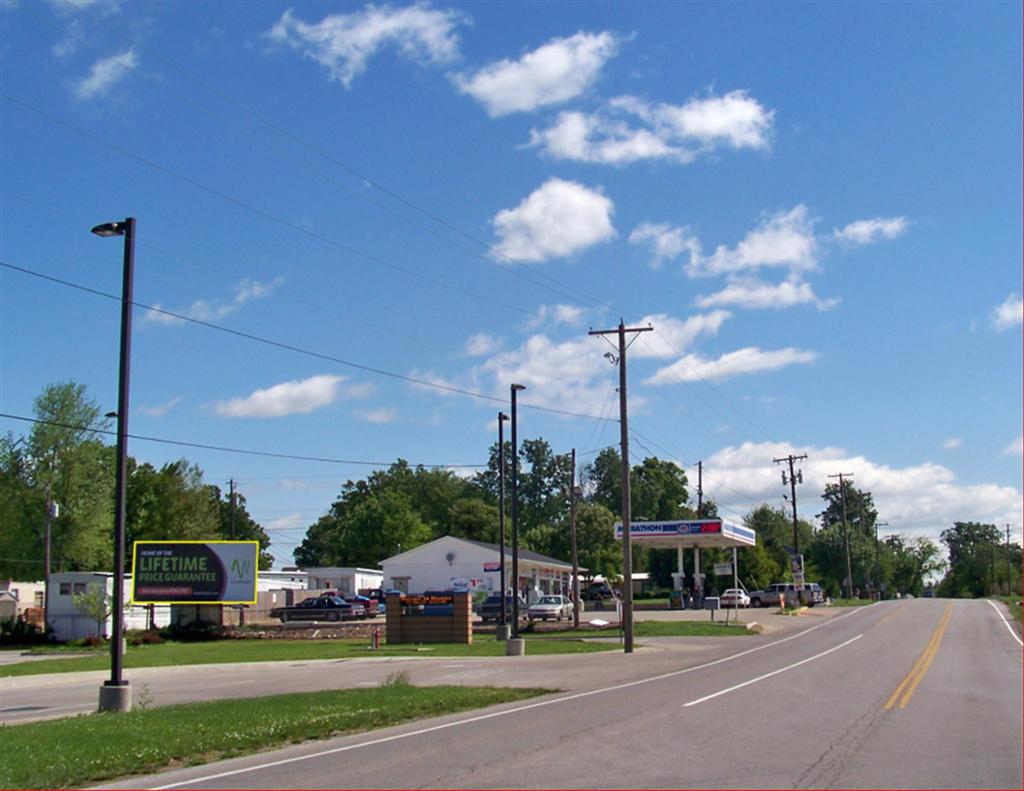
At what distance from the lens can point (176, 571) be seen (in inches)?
1976

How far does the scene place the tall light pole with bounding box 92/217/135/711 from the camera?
19.2m

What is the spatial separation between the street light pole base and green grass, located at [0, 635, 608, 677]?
47.2 feet

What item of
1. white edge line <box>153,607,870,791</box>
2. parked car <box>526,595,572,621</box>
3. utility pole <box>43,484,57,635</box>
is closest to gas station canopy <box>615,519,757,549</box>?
parked car <box>526,595,572,621</box>

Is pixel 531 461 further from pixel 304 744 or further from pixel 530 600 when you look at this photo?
pixel 304 744

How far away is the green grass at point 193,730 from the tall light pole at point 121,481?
0.89 metres

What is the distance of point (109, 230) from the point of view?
66.1 feet

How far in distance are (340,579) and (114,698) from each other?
229 feet

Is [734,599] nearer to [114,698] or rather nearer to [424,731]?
[114,698]

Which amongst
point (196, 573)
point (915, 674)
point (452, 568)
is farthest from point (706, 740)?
point (452, 568)

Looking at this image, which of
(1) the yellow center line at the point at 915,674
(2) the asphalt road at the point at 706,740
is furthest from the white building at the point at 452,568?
(2) the asphalt road at the point at 706,740

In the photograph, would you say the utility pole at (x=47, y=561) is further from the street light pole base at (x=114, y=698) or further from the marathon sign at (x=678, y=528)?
the street light pole base at (x=114, y=698)

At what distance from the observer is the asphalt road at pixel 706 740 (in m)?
10.9

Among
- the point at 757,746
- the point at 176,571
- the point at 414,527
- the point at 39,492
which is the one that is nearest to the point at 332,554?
the point at 414,527

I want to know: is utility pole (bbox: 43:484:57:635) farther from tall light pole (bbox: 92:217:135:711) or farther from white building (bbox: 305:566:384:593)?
tall light pole (bbox: 92:217:135:711)
